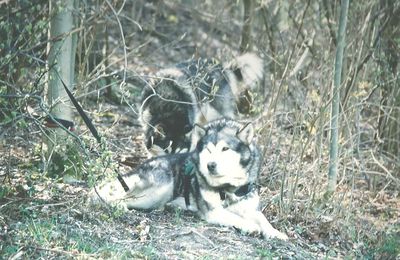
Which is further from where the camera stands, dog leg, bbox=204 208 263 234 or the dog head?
the dog head

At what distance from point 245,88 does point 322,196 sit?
2867 mm

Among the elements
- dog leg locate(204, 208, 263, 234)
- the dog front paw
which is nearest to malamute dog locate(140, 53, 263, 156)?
dog leg locate(204, 208, 263, 234)

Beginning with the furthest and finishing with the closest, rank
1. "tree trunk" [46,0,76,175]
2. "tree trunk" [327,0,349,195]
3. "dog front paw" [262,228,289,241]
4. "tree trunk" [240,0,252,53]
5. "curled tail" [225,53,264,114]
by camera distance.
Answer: "tree trunk" [240,0,252,53]
"curled tail" [225,53,264,114]
"tree trunk" [327,0,349,195]
"tree trunk" [46,0,76,175]
"dog front paw" [262,228,289,241]

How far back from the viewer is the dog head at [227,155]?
715 centimetres

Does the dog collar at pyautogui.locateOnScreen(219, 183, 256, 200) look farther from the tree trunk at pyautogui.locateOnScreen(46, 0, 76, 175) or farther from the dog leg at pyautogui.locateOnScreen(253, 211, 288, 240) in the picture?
the tree trunk at pyautogui.locateOnScreen(46, 0, 76, 175)

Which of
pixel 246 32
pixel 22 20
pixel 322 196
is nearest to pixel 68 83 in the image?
pixel 22 20

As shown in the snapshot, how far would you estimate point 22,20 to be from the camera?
758cm

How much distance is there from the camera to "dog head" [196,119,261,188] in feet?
23.5

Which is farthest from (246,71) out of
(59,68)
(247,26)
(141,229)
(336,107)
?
(141,229)

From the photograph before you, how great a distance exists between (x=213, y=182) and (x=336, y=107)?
76.4 inches

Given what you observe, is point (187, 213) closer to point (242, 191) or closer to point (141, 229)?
point (242, 191)

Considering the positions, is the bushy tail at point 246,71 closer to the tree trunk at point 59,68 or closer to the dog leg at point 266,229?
the tree trunk at point 59,68

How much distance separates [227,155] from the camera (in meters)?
7.19

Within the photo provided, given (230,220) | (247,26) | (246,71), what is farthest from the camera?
(247,26)
